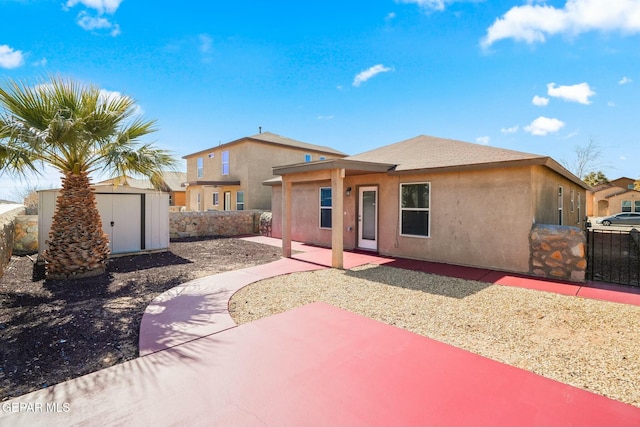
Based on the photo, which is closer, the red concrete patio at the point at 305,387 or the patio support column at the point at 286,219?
the red concrete patio at the point at 305,387

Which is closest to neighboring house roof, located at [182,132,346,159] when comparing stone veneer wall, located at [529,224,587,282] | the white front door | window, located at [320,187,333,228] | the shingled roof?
window, located at [320,187,333,228]

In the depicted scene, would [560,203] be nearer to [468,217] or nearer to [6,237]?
[468,217]

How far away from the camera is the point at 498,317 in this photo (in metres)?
4.84

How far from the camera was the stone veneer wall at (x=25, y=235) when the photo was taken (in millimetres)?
10883

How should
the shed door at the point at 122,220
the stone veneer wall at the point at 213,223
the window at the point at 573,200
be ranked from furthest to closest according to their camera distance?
the stone veneer wall at the point at 213,223, the window at the point at 573,200, the shed door at the point at 122,220

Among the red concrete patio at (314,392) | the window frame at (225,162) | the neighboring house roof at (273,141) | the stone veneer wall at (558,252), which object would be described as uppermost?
the neighboring house roof at (273,141)

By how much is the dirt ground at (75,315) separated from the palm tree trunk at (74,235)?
1.21 feet

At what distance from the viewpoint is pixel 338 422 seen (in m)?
2.46

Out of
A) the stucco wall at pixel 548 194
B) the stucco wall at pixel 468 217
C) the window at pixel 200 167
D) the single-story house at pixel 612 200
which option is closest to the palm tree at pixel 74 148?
the stucco wall at pixel 468 217

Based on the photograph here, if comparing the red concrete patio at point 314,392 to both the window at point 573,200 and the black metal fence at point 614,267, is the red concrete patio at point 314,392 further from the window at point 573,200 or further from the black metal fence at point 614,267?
the window at point 573,200

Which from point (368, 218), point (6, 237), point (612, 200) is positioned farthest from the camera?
point (612, 200)

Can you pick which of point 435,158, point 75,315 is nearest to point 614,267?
point 435,158

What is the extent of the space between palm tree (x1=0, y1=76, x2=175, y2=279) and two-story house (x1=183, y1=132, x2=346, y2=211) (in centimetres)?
1278

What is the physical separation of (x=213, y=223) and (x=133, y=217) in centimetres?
579
